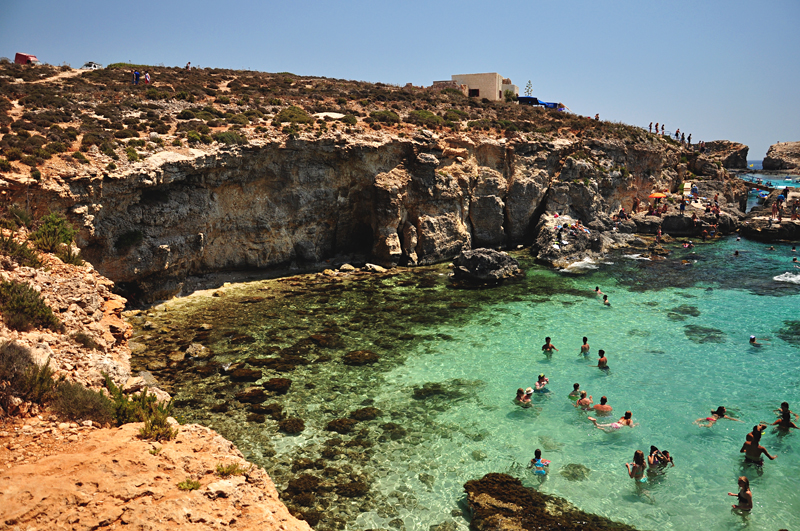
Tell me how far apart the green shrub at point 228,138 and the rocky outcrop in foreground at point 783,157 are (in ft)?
348

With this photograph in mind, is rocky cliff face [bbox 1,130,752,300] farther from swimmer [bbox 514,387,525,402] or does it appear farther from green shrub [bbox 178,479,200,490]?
swimmer [bbox 514,387,525,402]

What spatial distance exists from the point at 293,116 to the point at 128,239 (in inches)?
559

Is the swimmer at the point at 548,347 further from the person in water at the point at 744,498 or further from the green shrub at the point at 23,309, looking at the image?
the green shrub at the point at 23,309

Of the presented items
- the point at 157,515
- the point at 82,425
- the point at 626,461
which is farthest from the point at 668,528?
the point at 82,425

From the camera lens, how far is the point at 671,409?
1495cm

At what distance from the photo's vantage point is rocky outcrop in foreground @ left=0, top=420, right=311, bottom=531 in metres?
5.61

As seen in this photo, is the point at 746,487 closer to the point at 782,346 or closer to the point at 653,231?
the point at 782,346

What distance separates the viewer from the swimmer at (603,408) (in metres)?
14.7

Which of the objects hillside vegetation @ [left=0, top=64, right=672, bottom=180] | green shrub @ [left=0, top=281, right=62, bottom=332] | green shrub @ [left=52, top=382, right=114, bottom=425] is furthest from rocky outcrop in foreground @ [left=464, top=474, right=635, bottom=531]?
hillside vegetation @ [left=0, top=64, right=672, bottom=180]

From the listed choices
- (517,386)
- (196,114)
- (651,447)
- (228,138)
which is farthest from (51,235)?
(651,447)

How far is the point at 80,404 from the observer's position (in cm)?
759

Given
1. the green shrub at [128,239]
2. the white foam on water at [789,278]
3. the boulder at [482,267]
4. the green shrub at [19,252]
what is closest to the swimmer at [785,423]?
the boulder at [482,267]

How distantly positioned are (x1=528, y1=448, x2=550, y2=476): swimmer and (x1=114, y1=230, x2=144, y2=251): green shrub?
20.4 metres

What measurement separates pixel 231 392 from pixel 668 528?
43.7 feet
